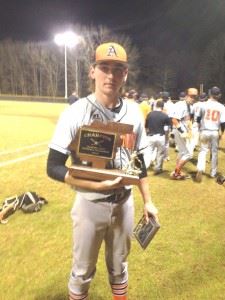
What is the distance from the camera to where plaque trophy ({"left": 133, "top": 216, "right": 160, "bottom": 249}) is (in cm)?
323

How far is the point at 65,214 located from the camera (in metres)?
6.83

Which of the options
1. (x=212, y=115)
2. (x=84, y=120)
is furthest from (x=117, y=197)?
(x=212, y=115)

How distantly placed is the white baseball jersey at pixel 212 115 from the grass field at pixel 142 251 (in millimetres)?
1681

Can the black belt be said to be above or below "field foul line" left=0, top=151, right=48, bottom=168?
above

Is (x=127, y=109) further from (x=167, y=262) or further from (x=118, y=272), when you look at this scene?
(x=167, y=262)

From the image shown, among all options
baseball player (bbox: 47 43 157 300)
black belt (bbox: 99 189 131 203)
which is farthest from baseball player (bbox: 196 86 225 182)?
black belt (bbox: 99 189 131 203)

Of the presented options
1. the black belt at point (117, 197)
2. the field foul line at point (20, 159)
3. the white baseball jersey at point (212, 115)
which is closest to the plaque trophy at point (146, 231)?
the black belt at point (117, 197)

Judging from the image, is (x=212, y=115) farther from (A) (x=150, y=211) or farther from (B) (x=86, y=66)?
(B) (x=86, y=66)

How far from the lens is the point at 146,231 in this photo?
331 cm

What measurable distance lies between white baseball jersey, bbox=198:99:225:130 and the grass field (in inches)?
66.2

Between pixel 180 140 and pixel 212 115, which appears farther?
pixel 180 140

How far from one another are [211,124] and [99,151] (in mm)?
7570

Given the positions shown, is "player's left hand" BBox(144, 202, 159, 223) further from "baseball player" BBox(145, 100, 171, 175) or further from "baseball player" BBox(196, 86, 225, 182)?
"baseball player" BBox(145, 100, 171, 175)

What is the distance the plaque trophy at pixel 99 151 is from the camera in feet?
8.63
